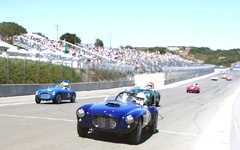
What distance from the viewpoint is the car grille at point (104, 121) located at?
26.6 feet

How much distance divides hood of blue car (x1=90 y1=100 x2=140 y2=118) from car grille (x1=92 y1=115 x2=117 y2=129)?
96 mm

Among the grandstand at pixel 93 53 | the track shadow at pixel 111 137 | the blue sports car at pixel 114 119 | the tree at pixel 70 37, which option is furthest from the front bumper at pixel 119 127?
the tree at pixel 70 37

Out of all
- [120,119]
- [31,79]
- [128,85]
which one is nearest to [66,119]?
[120,119]

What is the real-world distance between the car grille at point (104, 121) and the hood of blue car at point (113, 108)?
3.8 inches

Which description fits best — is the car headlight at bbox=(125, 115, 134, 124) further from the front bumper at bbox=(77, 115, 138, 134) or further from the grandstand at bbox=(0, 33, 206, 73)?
the grandstand at bbox=(0, 33, 206, 73)

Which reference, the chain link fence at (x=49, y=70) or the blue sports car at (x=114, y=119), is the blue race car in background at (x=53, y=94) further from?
the blue sports car at (x=114, y=119)

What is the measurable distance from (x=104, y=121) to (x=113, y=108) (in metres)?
0.46

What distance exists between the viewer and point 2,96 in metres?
22.4

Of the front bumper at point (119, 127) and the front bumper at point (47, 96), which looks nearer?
the front bumper at point (119, 127)

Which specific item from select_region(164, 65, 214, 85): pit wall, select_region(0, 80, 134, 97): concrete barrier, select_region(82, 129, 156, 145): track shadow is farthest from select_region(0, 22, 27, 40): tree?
select_region(82, 129, 156, 145): track shadow

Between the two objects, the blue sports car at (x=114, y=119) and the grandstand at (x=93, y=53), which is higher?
the grandstand at (x=93, y=53)

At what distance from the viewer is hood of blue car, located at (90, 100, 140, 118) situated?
819 centimetres

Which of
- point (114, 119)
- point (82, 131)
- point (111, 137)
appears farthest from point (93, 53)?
point (114, 119)

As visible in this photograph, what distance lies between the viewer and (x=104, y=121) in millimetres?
8180
